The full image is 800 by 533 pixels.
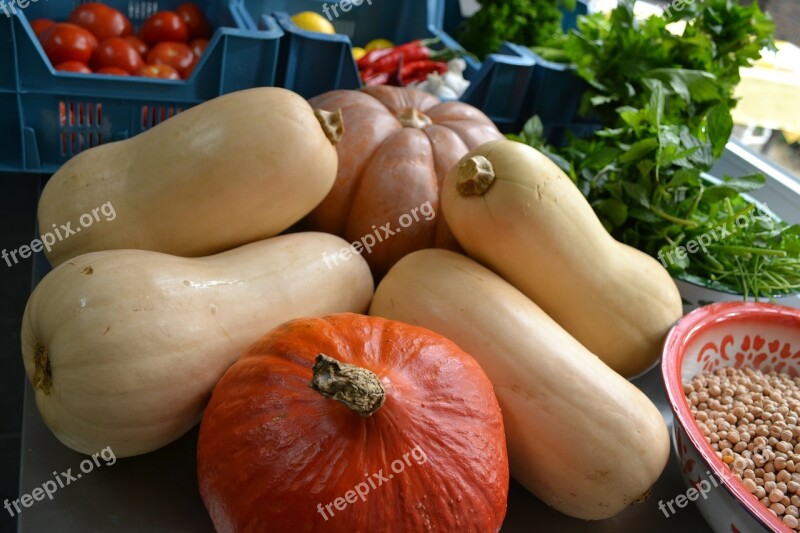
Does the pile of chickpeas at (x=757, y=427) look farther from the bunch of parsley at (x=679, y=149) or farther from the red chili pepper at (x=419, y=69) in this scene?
the red chili pepper at (x=419, y=69)

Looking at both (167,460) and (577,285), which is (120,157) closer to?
(167,460)

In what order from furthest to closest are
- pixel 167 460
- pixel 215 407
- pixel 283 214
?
pixel 283 214, pixel 167 460, pixel 215 407

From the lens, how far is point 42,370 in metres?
0.76

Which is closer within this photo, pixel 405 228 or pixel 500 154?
pixel 500 154

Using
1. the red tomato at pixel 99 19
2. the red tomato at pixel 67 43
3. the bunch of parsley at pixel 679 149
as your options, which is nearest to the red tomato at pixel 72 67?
the red tomato at pixel 67 43

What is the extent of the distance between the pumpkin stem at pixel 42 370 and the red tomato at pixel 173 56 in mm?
990

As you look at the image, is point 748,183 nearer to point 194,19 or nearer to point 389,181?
point 389,181

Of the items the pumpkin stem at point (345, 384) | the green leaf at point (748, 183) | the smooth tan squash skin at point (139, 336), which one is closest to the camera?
the pumpkin stem at point (345, 384)

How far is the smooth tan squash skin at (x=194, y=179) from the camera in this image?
2.93 ft

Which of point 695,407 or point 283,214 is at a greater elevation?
point 283,214

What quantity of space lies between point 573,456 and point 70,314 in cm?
60

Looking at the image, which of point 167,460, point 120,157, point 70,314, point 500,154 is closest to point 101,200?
point 120,157

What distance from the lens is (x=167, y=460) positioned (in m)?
0.84

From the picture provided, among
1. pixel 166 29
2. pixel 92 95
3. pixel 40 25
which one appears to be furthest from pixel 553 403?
pixel 40 25
